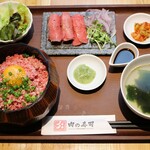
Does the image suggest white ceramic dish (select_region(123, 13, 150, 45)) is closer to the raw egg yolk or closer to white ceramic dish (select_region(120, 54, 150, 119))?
white ceramic dish (select_region(120, 54, 150, 119))

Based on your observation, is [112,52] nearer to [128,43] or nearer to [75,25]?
[128,43]

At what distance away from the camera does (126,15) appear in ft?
6.74

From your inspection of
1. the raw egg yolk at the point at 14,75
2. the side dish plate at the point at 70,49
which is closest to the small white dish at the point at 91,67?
the side dish plate at the point at 70,49

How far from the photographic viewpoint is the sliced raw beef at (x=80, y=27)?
1.91 metres

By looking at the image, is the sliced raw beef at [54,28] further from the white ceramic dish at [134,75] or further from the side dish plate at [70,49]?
the white ceramic dish at [134,75]

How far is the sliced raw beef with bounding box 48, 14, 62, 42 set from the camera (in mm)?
1909

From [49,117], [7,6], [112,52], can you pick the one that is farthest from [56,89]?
[7,6]

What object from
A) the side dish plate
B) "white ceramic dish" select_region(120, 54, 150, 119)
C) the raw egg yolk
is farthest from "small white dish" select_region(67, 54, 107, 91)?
the raw egg yolk

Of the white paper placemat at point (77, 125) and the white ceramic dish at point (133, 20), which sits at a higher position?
the white ceramic dish at point (133, 20)

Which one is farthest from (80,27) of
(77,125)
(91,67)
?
(77,125)

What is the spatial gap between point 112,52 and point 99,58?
3.7 inches

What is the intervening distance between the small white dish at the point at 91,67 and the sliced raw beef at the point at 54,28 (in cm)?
20

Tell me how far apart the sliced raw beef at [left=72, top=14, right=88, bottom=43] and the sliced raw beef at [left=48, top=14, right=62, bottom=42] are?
105 millimetres

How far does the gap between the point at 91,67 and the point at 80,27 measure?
29 centimetres
